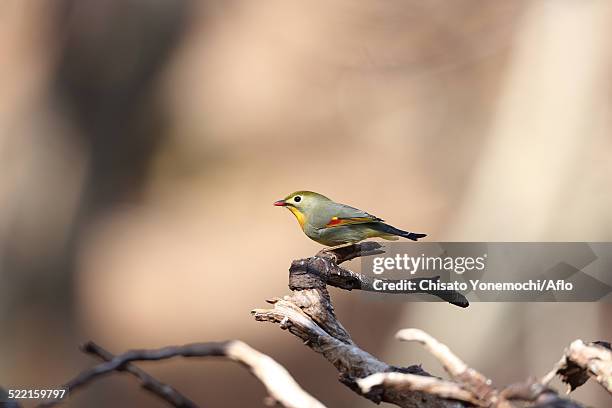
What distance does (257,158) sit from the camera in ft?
12.1

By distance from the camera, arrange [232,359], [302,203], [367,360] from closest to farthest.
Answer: [232,359], [367,360], [302,203]

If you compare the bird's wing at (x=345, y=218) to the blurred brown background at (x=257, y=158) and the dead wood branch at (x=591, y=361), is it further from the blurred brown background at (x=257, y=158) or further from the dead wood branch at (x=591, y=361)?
the blurred brown background at (x=257, y=158)

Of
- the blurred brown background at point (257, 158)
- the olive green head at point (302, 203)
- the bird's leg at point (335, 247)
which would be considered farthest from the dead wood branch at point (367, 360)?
the blurred brown background at point (257, 158)

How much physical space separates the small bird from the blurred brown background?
6.14 feet

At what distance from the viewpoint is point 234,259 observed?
3.65 meters

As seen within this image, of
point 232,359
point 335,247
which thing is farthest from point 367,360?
point 335,247

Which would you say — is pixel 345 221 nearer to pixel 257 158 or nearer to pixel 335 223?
pixel 335 223

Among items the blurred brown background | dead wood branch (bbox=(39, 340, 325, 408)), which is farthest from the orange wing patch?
the blurred brown background

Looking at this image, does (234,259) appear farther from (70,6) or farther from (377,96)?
(70,6)

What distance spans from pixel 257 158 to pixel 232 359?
3115 mm

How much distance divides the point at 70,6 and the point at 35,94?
0.43 meters

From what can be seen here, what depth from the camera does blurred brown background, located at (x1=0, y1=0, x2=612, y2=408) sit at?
3.46m

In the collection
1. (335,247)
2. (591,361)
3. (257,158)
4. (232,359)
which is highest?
(257,158)

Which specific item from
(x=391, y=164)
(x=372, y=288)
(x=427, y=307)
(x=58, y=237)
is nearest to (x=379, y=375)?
(x=372, y=288)
